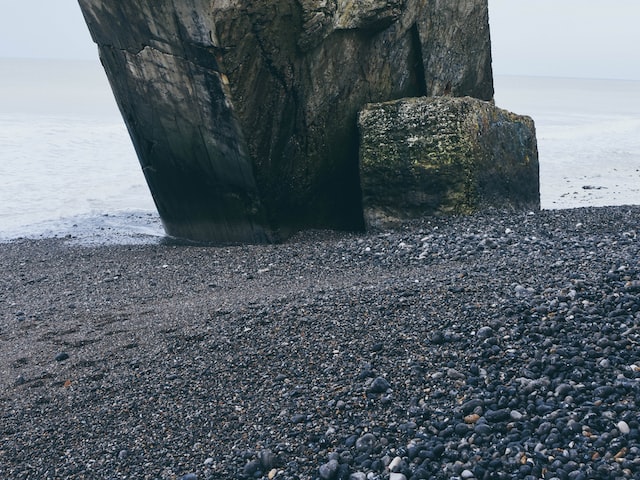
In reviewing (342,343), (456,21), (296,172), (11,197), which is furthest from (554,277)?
(11,197)

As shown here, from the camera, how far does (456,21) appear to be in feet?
26.6

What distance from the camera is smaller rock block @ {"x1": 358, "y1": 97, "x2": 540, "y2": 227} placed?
22.2ft

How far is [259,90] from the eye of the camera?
20.5 ft

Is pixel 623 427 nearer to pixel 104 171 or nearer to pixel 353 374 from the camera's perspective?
pixel 353 374

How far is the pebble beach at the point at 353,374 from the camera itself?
111 inches

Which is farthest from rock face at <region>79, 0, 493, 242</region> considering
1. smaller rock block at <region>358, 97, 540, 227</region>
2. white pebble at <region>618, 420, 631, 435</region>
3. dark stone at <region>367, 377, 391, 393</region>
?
white pebble at <region>618, 420, 631, 435</region>

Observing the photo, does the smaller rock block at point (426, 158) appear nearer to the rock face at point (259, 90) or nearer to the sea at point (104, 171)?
the rock face at point (259, 90)

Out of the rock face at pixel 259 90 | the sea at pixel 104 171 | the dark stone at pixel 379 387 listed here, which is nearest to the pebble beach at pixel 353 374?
the dark stone at pixel 379 387

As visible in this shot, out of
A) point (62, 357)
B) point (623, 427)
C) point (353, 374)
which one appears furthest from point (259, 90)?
point (623, 427)

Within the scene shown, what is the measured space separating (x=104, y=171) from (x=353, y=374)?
40.4 feet

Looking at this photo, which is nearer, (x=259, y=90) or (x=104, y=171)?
(x=259, y=90)

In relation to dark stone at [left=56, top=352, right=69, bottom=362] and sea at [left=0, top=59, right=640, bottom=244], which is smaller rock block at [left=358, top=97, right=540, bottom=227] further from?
dark stone at [left=56, top=352, right=69, bottom=362]

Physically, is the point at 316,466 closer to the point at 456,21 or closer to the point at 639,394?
the point at 639,394

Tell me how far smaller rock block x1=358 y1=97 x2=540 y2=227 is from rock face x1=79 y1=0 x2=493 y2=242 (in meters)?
0.42
